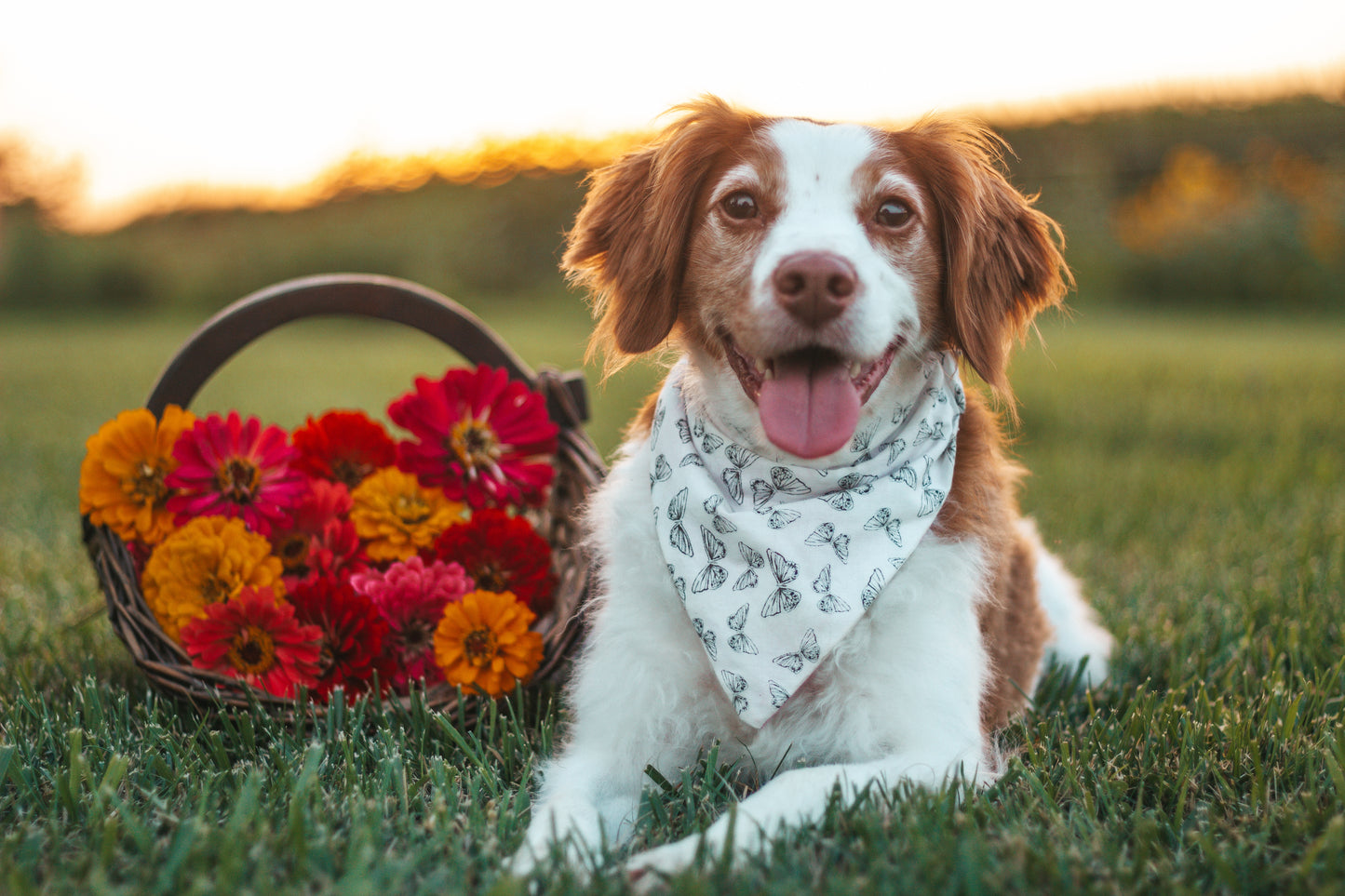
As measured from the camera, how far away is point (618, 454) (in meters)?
2.68

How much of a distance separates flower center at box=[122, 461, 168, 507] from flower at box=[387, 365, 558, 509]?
0.61 metres

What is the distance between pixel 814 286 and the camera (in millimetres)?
1919

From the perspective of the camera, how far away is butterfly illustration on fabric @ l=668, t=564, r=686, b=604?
7.12 ft

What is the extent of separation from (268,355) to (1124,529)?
1251cm

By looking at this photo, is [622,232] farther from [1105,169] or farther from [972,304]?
[1105,169]

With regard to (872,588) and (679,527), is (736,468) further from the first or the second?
(872,588)

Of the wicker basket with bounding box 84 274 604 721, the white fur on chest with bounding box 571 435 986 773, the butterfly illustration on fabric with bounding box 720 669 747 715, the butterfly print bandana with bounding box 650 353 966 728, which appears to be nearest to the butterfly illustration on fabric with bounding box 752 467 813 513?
the butterfly print bandana with bounding box 650 353 966 728

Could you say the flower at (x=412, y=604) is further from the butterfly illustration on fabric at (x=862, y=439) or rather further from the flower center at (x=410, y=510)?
the butterfly illustration on fabric at (x=862, y=439)

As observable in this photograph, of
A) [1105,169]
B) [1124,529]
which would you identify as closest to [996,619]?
[1124,529]

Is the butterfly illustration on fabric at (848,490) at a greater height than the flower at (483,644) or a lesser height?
greater

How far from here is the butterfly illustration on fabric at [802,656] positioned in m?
2.05

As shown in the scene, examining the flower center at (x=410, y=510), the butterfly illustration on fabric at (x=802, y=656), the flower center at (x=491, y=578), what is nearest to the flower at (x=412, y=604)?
the flower center at (x=491, y=578)

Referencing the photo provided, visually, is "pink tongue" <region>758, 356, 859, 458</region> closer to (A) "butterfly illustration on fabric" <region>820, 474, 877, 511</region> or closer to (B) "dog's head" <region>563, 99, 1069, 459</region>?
(B) "dog's head" <region>563, 99, 1069, 459</region>

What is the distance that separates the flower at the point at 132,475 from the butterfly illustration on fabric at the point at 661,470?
1.26 metres
